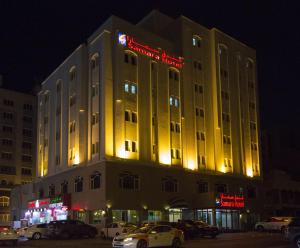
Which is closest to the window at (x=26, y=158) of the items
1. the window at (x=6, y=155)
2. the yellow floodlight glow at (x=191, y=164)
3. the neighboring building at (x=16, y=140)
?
the neighboring building at (x=16, y=140)

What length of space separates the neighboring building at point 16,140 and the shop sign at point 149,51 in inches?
2254

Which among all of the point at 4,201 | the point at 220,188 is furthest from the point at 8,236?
the point at 4,201

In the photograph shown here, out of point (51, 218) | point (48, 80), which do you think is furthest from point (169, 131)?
point (48, 80)

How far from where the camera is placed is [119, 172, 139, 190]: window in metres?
52.9

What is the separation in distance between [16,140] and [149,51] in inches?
2309

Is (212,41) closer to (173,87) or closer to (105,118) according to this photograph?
(173,87)

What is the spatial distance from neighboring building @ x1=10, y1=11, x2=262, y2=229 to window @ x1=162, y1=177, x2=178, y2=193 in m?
0.16

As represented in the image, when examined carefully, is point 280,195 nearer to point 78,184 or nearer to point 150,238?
point 78,184

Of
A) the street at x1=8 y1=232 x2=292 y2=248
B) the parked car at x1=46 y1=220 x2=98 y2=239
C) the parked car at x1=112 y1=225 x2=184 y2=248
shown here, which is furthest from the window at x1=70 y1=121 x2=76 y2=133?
the parked car at x1=112 y1=225 x2=184 y2=248

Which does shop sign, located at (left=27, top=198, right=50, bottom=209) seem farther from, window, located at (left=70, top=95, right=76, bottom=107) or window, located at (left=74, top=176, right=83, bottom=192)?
window, located at (left=70, top=95, right=76, bottom=107)

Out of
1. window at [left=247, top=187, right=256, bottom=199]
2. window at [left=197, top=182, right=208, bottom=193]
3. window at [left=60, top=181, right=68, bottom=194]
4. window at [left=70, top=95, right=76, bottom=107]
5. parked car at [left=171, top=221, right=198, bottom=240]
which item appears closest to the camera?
parked car at [left=171, top=221, right=198, bottom=240]

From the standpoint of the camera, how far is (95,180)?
5381cm

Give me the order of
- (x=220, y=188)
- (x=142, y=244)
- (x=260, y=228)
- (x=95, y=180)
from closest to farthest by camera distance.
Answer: (x=142, y=244) → (x=95, y=180) → (x=260, y=228) → (x=220, y=188)

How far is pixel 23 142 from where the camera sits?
108312 millimetres
